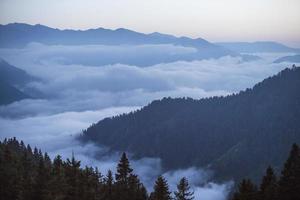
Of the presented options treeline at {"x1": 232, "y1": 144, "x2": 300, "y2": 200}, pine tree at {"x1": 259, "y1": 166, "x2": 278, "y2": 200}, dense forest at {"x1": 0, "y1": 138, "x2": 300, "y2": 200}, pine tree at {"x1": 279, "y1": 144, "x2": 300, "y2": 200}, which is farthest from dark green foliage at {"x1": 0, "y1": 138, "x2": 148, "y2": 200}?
pine tree at {"x1": 279, "y1": 144, "x2": 300, "y2": 200}

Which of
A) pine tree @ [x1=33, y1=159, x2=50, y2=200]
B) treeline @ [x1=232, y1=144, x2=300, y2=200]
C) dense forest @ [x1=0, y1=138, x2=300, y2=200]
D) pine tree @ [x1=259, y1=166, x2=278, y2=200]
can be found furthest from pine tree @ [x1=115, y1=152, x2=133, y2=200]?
pine tree @ [x1=259, y1=166, x2=278, y2=200]

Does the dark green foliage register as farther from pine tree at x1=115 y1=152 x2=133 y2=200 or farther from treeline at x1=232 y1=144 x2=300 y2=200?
treeline at x1=232 y1=144 x2=300 y2=200

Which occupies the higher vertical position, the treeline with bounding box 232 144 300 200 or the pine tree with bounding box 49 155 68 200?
the pine tree with bounding box 49 155 68 200

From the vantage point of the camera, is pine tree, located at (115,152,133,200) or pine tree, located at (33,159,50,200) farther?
pine tree, located at (115,152,133,200)

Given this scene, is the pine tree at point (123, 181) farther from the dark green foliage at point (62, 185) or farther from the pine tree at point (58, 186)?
the pine tree at point (58, 186)

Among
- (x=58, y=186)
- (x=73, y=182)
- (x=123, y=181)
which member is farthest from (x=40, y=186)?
(x=123, y=181)

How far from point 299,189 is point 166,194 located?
533 inches

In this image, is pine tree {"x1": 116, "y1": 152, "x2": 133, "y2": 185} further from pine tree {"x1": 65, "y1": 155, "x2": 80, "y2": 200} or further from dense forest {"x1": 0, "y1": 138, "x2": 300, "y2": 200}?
pine tree {"x1": 65, "y1": 155, "x2": 80, "y2": 200}

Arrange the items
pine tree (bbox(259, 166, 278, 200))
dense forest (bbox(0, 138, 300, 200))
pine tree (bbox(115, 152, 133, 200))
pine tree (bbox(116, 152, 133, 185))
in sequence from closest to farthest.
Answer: dense forest (bbox(0, 138, 300, 200))
pine tree (bbox(259, 166, 278, 200))
pine tree (bbox(116, 152, 133, 185))
pine tree (bbox(115, 152, 133, 200))

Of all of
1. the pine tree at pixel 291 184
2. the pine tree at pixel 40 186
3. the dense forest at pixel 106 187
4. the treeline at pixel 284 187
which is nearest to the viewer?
the pine tree at pixel 40 186

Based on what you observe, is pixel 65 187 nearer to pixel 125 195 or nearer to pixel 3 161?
pixel 125 195

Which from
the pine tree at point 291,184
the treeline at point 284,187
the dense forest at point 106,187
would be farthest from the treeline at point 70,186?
the pine tree at point 291,184

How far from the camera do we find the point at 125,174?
159ft

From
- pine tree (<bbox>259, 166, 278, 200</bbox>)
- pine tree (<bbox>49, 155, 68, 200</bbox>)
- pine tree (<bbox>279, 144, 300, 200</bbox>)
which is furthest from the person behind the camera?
pine tree (<bbox>259, 166, 278, 200</bbox>)
